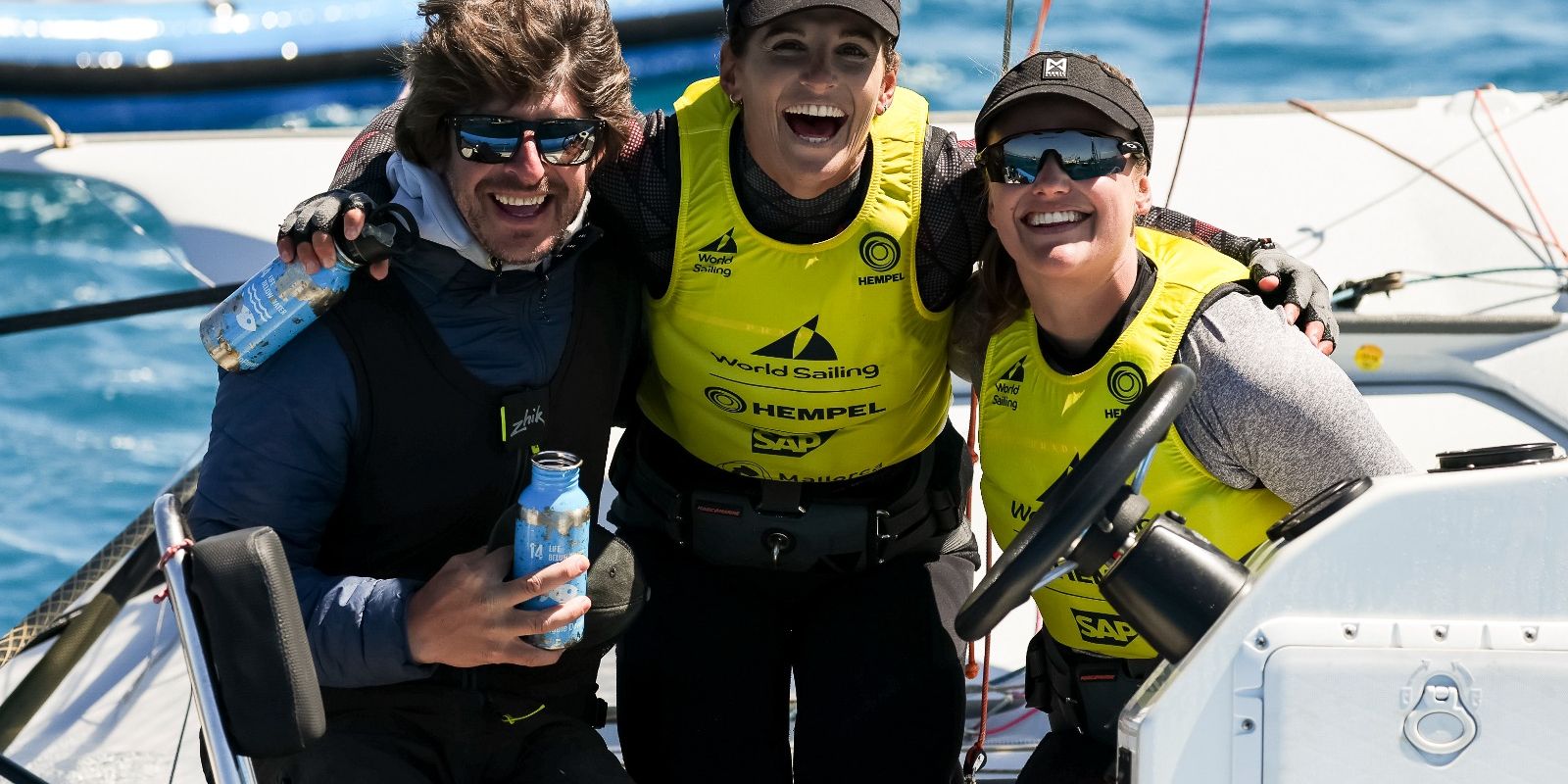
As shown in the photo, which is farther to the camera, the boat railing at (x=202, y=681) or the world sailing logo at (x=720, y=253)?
the world sailing logo at (x=720, y=253)

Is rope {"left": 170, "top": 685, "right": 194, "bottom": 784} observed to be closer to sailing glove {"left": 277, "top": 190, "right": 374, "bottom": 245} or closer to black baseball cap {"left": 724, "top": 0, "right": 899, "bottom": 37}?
sailing glove {"left": 277, "top": 190, "right": 374, "bottom": 245}

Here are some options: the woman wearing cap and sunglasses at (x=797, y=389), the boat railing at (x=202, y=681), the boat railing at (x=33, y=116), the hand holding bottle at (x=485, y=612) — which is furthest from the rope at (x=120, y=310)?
the boat railing at (x=202, y=681)

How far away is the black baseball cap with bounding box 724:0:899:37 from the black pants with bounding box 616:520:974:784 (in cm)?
81

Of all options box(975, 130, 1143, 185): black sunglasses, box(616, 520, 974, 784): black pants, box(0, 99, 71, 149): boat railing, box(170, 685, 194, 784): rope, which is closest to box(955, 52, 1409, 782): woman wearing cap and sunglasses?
box(975, 130, 1143, 185): black sunglasses

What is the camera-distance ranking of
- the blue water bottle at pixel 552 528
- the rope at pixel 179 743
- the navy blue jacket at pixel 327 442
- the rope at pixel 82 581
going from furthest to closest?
the rope at pixel 82 581
the rope at pixel 179 743
the navy blue jacket at pixel 327 442
the blue water bottle at pixel 552 528

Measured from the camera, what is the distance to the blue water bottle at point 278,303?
1.92 meters

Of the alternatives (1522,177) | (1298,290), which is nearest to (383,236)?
(1298,290)

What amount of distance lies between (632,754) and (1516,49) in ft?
33.1

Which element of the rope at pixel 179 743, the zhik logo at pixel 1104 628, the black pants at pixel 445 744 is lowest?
the rope at pixel 179 743

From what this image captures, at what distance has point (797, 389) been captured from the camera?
2.29 m

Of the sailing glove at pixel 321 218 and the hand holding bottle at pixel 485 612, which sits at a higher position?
the sailing glove at pixel 321 218

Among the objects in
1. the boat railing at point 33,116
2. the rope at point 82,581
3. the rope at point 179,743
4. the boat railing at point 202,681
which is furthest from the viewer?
the boat railing at point 33,116

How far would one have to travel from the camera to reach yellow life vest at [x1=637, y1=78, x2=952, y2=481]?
2270mm

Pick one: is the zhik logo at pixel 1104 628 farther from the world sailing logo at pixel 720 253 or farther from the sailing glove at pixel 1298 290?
the world sailing logo at pixel 720 253
